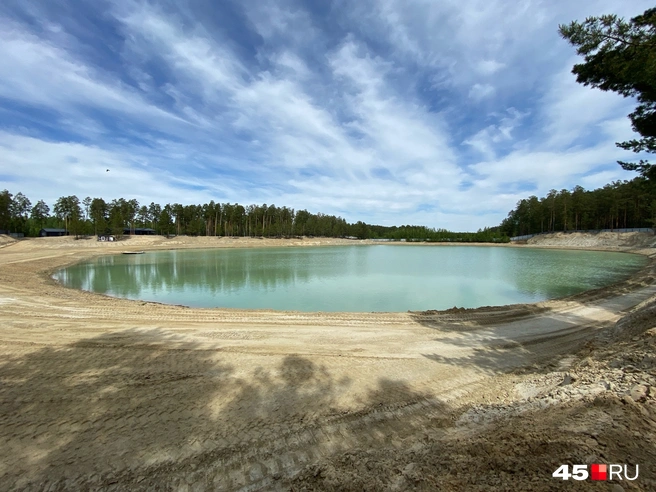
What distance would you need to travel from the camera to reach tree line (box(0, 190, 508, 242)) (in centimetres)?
7606

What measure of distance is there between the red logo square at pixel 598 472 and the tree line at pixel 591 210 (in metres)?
85.5

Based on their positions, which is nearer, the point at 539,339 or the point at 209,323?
the point at 539,339

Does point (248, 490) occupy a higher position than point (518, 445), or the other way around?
point (518, 445)

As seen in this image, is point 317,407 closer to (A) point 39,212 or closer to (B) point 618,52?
(B) point 618,52

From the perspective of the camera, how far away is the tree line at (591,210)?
71.9m

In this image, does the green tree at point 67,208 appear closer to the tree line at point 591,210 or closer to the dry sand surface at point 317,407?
the dry sand surface at point 317,407

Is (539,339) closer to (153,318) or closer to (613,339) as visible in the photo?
(613,339)

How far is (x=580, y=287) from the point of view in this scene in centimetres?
1966

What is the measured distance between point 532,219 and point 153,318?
118 meters

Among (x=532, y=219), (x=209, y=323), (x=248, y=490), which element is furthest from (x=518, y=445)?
(x=532, y=219)

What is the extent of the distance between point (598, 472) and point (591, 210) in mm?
103709
